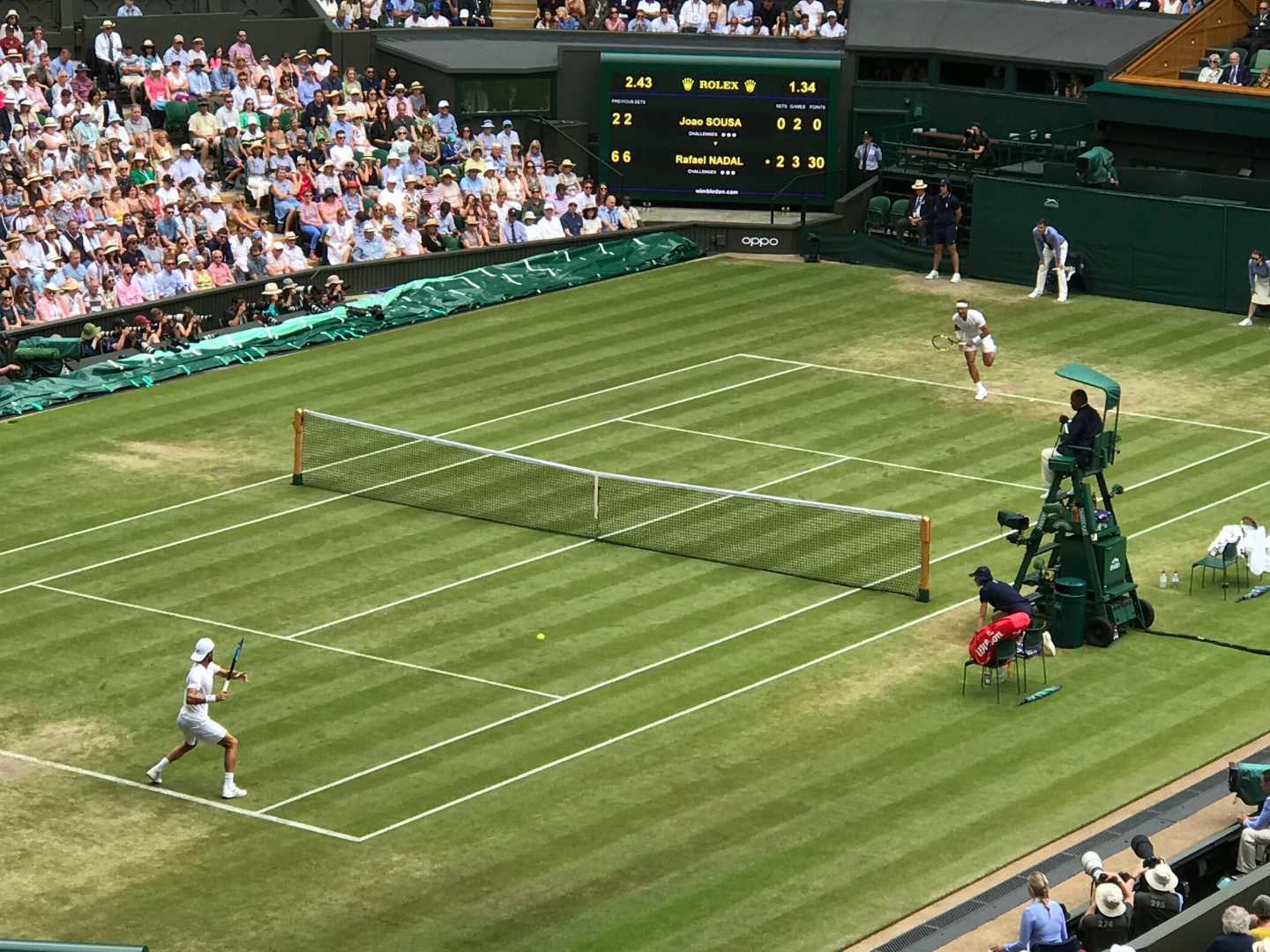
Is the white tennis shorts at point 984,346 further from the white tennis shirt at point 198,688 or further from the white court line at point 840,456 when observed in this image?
the white tennis shirt at point 198,688

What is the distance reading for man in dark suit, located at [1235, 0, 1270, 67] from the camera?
52.2 metres

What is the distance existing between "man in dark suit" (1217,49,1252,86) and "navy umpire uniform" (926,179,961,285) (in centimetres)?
630

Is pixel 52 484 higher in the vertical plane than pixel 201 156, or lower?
lower

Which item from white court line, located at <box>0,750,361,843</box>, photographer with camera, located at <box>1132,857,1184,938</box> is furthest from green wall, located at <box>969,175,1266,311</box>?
photographer with camera, located at <box>1132,857,1184,938</box>

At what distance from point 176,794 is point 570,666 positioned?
560 cm

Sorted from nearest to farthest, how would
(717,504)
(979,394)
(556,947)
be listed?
(556,947) → (717,504) → (979,394)

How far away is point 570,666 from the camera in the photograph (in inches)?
1159

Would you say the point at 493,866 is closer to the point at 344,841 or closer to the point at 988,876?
the point at 344,841

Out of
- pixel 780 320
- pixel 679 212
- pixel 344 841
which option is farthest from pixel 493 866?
pixel 679 212

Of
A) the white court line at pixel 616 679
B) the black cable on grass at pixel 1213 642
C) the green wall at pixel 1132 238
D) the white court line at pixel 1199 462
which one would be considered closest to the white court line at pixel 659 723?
the white court line at pixel 616 679

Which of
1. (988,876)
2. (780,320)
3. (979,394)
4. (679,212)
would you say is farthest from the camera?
(679,212)

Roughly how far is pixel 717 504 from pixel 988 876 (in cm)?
1175

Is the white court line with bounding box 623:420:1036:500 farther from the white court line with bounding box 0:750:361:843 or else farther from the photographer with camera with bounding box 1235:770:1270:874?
the white court line with bounding box 0:750:361:843

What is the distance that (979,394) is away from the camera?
41.8 meters
